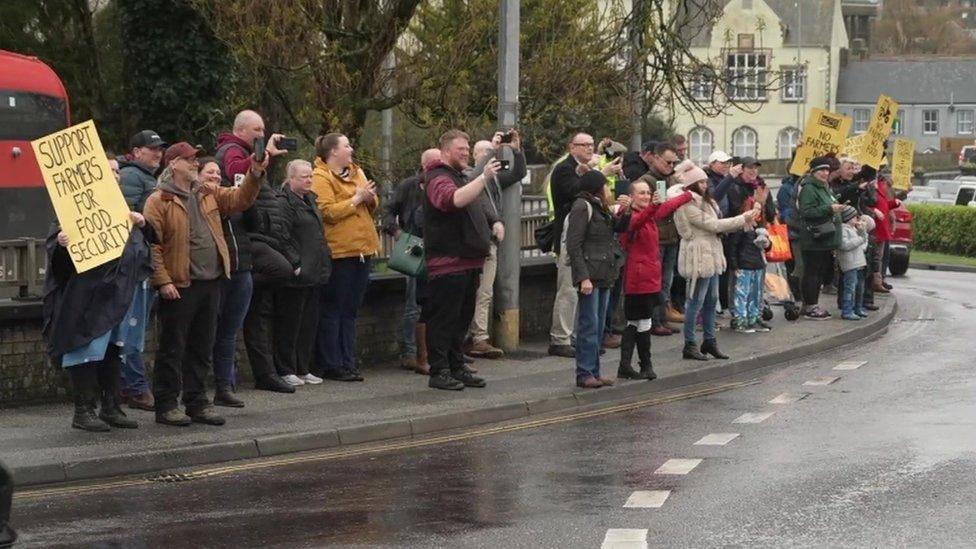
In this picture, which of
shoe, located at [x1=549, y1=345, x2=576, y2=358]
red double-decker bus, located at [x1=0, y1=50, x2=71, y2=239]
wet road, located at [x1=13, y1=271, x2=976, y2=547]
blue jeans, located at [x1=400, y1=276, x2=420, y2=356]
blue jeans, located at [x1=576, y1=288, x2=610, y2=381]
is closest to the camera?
wet road, located at [x1=13, y1=271, x2=976, y2=547]

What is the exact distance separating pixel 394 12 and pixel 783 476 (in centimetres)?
1057

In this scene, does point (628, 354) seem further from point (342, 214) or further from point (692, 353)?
point (342, 214)

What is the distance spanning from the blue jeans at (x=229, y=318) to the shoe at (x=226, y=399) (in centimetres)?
4

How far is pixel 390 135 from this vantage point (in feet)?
97.3

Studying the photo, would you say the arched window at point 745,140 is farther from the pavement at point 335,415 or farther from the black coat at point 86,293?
the black coat at point 86,293

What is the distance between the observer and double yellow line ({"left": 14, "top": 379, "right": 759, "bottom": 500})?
10906 millimetres

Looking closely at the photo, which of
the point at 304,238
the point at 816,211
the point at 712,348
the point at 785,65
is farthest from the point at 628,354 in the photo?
the point at 785,65

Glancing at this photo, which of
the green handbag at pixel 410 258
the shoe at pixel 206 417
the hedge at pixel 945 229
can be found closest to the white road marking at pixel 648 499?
the shoe at pixel 206 417

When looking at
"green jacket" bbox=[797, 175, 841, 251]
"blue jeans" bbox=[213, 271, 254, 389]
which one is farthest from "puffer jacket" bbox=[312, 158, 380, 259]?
"green jacket" bbox=[797, 175, 841, 251]

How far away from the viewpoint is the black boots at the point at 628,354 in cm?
1581

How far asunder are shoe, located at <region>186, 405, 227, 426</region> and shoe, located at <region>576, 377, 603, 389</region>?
134 inches

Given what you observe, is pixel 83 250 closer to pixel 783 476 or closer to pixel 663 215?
pixel 783 476

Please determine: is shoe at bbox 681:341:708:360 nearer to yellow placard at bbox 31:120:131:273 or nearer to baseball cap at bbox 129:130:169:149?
baseball cap at bbox 129:130:169:149

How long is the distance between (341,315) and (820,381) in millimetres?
4112
